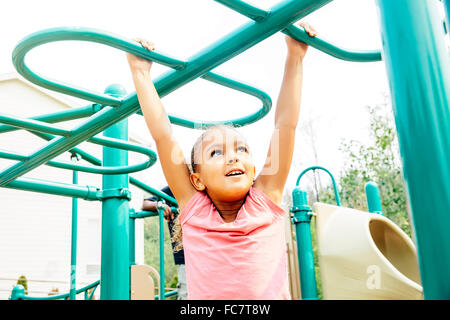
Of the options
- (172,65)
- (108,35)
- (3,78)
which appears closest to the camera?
(108,35)

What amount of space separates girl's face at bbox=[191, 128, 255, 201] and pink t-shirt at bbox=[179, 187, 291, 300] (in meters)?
0.06

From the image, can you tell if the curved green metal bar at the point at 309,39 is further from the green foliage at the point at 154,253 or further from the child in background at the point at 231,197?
the green foliage at the point at 154,253

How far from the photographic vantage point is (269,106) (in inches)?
67.1

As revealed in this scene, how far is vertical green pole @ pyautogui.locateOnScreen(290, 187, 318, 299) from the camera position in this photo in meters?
3.10

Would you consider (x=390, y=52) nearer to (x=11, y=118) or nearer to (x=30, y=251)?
(x=11, y=118)

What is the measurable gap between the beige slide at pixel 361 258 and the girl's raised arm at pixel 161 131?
187 cm

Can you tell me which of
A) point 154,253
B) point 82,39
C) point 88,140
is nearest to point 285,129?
point 82,39

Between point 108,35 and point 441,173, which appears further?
point 108,35

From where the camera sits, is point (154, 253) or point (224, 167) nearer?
point (224, 167)

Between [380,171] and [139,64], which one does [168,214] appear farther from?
[380,171]

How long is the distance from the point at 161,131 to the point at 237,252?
45cm
